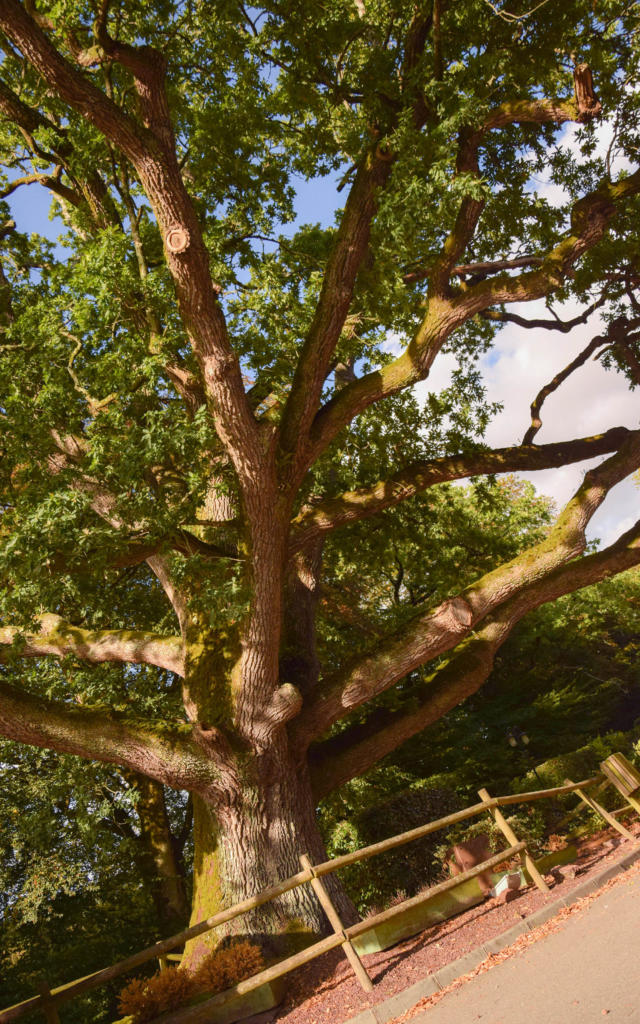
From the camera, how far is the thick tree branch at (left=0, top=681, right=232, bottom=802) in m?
7.68

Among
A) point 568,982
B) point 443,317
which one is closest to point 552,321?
point 443,317

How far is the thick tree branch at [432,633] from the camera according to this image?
8570 millimetres

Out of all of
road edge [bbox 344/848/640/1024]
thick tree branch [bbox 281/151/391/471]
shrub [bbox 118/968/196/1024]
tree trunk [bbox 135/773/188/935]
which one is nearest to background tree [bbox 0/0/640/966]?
thick tree branch [bbox 281/151/391/471]

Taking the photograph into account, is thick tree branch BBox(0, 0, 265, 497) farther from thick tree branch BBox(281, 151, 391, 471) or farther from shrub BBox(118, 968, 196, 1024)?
shrub BBox(118, 968, 196, 1024)

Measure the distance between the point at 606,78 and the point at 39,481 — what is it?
356 inches

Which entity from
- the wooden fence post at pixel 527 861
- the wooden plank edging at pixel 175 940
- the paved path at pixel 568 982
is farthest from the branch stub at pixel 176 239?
the wooden fence post at pixel 527 861

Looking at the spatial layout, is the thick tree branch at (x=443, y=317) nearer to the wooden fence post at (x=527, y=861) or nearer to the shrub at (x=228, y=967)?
the wooden fence post at (x=527, y=861)

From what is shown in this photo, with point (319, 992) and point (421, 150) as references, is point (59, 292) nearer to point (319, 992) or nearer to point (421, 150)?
point (421, 150)

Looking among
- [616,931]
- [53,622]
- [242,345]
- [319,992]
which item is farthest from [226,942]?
[242,345]

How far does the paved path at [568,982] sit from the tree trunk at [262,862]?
2.72m

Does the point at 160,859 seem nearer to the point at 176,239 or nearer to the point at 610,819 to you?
the point at 610,819

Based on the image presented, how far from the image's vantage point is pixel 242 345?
9.88 m

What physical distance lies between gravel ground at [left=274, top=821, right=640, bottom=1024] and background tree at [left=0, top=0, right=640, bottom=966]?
755 mm

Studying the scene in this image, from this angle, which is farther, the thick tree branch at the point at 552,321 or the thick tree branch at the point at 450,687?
the thick tree branch at the point at 552,321
